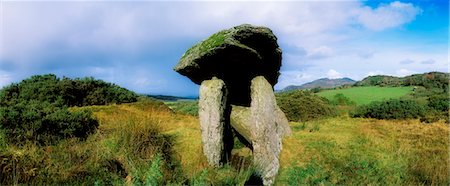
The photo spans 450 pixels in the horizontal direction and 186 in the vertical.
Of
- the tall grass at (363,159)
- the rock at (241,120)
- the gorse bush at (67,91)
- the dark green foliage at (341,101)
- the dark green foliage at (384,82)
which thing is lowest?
the tall grass at (363,159)

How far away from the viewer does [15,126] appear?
10211 mm

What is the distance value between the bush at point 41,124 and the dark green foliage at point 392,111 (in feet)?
65.3

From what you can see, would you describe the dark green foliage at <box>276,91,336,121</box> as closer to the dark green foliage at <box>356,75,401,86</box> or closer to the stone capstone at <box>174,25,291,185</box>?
the stone capstone at <box>174,25,291,185</box>

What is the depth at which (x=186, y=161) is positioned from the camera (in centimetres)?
805

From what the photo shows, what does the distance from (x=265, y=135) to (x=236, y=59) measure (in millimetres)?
1482

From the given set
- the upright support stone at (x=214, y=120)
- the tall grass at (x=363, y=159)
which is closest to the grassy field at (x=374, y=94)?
the tall grass at (x=363, y=159)

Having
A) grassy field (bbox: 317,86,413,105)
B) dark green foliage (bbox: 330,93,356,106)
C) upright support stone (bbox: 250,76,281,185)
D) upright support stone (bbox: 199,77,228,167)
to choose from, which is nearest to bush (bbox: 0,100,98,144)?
upright support stone (bbox: 199,77,228,167)

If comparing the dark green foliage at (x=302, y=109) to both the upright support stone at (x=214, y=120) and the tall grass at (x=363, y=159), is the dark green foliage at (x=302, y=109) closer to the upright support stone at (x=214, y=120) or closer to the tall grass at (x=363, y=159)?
the tall grass at (x=363, y=159)

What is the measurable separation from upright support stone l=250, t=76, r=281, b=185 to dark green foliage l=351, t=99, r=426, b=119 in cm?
1969

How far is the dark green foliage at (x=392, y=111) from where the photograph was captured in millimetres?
25853

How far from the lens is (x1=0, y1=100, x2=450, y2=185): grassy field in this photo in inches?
254

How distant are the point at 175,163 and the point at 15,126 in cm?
473

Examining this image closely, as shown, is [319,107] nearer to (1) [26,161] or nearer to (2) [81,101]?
(2) [81,101]

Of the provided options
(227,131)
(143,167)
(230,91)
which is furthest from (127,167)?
(230,91)
